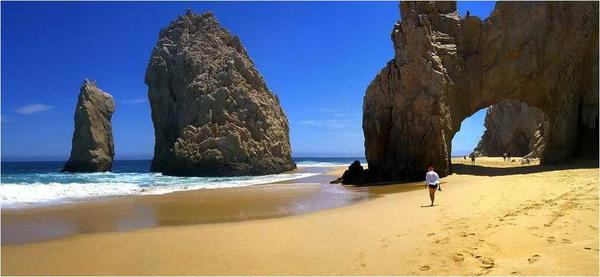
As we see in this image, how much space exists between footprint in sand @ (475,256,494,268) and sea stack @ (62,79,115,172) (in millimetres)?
47708

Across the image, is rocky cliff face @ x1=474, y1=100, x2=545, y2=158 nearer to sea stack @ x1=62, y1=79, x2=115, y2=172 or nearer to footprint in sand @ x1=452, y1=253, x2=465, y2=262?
sea stack @ x1=62, y1=79, x2=115, y2=172

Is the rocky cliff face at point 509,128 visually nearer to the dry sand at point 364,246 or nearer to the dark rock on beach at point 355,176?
the dark rock on beach at point 355,176

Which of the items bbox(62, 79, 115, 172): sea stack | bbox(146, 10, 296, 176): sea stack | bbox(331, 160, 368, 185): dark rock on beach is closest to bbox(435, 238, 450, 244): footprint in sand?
bbox(331, 160, 368, 185): dark rock on beach

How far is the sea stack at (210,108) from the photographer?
1475 inches

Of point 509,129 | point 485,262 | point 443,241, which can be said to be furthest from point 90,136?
point 509,129

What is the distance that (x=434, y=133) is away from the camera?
21.8 meters

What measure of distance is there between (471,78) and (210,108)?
23.1 m

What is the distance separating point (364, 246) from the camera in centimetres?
711

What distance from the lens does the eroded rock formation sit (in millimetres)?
22406

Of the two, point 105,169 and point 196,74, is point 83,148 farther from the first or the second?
point 196,74

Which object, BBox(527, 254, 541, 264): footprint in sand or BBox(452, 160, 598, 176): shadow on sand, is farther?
BBox(452, 160, 598, 176): shadow on sand

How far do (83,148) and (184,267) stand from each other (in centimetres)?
4643

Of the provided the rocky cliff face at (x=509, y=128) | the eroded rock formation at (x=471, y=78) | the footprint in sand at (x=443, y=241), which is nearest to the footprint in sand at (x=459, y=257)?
the footprint in sand at (x=443, y=241)

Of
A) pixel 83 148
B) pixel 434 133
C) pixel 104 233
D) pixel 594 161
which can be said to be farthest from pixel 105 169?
pixel 594 161
